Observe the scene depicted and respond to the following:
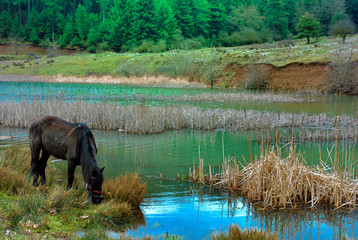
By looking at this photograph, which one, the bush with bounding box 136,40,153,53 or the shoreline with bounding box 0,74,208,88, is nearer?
the shoreline with bounding box 0,74,208,88

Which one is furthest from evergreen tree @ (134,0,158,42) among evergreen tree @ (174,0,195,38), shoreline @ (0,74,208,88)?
shoreline @ (0,74,208,88)

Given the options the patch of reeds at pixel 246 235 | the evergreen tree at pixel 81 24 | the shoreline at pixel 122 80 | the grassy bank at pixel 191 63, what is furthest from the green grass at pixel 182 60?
the patch of reeds at pixel 246 235

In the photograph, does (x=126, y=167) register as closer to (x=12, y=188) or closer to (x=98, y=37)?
(x=12, y=188)

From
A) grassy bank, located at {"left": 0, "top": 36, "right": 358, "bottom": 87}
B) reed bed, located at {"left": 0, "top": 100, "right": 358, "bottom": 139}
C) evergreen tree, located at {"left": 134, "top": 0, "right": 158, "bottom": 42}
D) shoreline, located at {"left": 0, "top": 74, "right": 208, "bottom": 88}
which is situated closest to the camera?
reed bed, located at {"left": 0, "top": 100, "right": 358, "bottom": 139}

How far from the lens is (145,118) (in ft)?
53.1

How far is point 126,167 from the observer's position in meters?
10.5

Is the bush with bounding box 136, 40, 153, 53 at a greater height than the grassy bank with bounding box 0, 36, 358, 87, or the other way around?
the bush with bounding box 136, 40, 153, 53

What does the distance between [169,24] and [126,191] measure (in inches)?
3123

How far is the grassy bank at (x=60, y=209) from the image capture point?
5.13m

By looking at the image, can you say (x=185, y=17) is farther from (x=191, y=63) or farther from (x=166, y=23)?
(x=191, y=63)

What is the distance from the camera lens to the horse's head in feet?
19.6

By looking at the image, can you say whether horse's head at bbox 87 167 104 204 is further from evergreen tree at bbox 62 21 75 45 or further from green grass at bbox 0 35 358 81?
evergreen tree at bbox 62 21 75 45

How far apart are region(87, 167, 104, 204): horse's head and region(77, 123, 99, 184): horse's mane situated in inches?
4.2

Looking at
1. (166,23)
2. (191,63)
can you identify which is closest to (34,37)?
(166,23)
